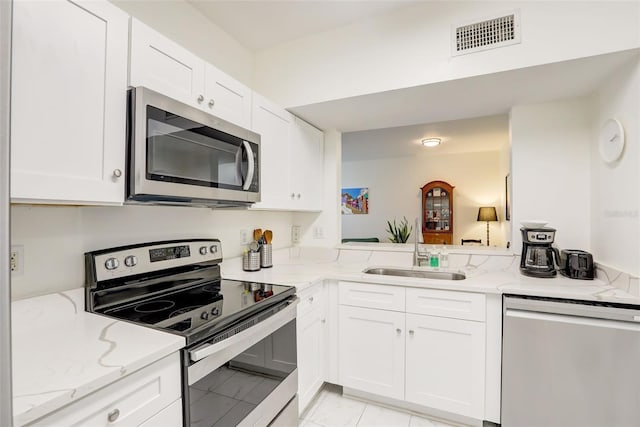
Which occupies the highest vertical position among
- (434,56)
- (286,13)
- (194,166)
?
(286,13)

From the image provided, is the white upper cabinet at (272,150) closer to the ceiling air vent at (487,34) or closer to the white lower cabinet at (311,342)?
the white lower cabinet at (311,342)

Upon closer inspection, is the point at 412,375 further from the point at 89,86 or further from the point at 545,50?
the point at 89,86

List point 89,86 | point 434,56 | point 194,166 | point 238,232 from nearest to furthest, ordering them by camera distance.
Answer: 1. point 89,86
2. point 194,166
3. point 434,56
4. point 238,232

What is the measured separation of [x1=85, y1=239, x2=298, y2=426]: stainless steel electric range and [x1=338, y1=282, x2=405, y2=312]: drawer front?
497mm

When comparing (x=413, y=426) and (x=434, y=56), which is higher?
(x=434, y=56)

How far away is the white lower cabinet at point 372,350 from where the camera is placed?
1893mm

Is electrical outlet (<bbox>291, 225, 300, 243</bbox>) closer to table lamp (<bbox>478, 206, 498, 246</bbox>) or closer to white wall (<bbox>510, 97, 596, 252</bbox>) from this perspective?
white wall (<bbox>510, 97, 596, 252</bbox>)

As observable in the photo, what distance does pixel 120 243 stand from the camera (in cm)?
141

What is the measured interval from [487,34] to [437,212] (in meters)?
4.20

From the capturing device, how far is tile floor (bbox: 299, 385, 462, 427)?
1.82 metres

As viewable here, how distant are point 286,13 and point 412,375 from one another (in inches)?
90.2

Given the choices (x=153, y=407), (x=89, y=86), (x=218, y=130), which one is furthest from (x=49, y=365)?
(x=218, y=130)

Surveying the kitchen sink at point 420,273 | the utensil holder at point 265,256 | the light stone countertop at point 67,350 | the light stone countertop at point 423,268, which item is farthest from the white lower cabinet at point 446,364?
the light stone countertop at point 67,350

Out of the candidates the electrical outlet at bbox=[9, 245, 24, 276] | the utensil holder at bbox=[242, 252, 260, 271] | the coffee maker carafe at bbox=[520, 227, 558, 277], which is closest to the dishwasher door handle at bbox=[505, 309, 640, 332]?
the coffee maker carafe at bbox=[520, 227, 558, 277]
